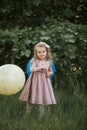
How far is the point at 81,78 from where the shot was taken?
6.43m

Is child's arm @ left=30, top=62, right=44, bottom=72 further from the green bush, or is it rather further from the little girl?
the green bush

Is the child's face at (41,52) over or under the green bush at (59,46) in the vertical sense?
over

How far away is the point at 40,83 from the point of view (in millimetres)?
4625

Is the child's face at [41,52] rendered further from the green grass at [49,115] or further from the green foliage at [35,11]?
the green foliage at [35,11]

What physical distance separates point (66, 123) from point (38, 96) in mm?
491

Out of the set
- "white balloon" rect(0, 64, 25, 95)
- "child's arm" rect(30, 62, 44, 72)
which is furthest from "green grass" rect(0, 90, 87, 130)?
"child's arm" rect(30, 62, 44, 72)

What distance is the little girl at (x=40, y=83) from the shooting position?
461 centimetres

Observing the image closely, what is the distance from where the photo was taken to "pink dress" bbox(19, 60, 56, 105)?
4605 millimetres

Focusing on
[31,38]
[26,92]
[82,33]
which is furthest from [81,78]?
[26,92]

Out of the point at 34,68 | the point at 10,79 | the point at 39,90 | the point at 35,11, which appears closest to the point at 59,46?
the point at 35,11

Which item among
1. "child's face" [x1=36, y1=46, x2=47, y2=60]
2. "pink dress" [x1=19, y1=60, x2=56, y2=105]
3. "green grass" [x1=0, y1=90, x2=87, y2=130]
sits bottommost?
"green grass" [x1=0, y1=90, x2=87, y2=130]

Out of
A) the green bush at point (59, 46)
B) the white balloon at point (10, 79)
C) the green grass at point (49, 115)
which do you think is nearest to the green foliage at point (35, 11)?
the green bush at point (59, 46)

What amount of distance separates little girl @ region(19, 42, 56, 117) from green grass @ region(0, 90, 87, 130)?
21cm

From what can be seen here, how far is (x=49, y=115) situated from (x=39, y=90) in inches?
14.2
